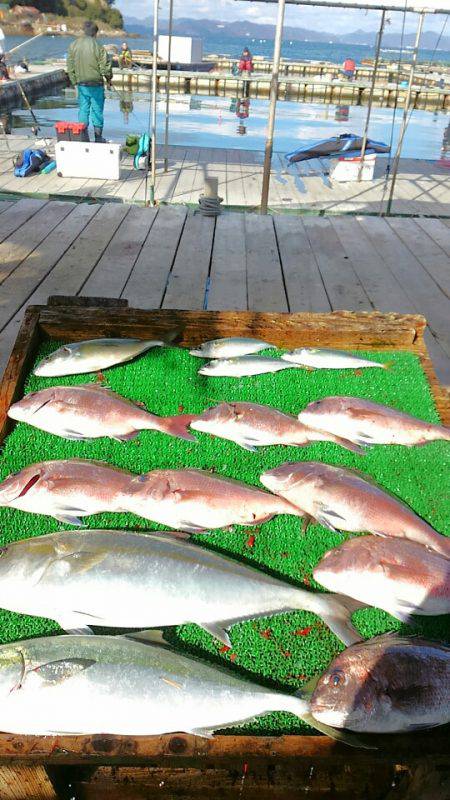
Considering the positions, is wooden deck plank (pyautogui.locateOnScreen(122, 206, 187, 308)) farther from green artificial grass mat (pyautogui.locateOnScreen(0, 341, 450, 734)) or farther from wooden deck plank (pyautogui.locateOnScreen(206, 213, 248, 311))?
green artificial grass mat (pyautogui.locateOnScreen(0, 341, 450, 734))

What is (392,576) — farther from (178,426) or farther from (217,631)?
(178,426)

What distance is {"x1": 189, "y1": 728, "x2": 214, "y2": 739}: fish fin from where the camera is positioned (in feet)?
4.53

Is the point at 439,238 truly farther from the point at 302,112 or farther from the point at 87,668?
the point at 302,112

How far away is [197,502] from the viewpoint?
6.19 feet

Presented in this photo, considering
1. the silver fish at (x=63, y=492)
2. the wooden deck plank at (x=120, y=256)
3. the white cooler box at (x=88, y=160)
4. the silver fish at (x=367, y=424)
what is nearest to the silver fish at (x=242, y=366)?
the silver fish at (x=367, y=424)

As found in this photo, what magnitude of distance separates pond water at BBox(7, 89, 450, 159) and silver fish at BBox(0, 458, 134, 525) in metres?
14.8

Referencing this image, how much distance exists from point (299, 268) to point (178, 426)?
11.2 feet

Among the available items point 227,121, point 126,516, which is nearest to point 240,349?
point 126,516

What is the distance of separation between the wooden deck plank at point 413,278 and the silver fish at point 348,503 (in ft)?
7.96

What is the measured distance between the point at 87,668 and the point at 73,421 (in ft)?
3.27

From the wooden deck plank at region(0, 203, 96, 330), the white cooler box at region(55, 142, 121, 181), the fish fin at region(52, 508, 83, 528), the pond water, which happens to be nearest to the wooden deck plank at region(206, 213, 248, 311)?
the wooden deck plank at region(0, 203, 96, 330)

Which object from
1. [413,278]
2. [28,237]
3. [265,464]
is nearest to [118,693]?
[265,464]

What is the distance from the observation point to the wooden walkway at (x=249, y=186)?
977 cm

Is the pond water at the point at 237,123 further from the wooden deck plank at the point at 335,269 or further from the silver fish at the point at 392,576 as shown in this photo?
the silver fish at the point at 392,576
